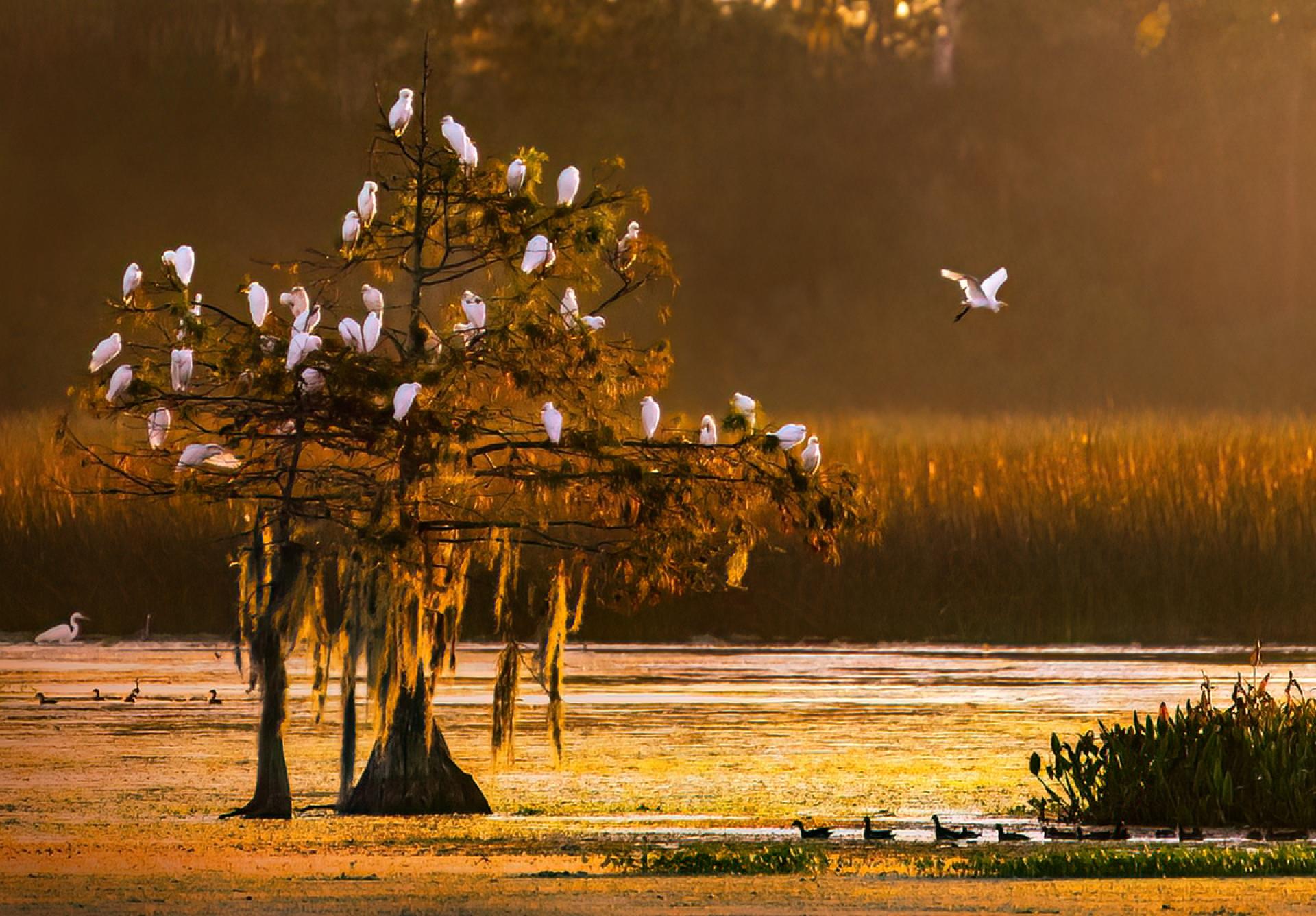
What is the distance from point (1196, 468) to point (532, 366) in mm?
39900

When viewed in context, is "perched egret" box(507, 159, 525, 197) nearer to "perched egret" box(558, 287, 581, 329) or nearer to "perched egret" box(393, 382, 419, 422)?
"perched egret" box(558, 287, 581, 329)

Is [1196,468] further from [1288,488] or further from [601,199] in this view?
[601,199]

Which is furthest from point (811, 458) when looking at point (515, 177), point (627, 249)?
point (515, 177)

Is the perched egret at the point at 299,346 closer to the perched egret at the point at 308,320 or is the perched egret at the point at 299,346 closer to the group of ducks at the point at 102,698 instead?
the perched egret at the point at 308,320

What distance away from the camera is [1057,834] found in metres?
19.1

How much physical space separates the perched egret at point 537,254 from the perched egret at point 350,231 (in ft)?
4.74

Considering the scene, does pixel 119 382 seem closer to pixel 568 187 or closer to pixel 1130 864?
pixel 568 187

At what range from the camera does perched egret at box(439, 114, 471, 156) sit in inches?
796

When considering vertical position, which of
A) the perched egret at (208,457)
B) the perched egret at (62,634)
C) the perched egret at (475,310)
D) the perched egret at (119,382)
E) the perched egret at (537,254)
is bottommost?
the perched egret at (62,634)

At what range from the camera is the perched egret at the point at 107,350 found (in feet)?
64.7

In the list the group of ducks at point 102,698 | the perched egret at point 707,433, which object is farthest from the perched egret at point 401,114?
the group of ducks at point 102,698

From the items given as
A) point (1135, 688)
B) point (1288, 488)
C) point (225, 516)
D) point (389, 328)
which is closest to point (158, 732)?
point (389, 328)

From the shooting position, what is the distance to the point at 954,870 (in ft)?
55.5

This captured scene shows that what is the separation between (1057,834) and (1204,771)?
4.21 feet
